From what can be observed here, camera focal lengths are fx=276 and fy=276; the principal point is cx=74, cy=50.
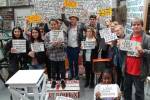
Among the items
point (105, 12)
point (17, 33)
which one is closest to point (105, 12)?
point (105, 12)

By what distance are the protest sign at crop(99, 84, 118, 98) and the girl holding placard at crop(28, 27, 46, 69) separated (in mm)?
1383

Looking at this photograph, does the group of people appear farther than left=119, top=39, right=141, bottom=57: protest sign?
Yes

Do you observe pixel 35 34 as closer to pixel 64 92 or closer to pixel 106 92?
pixel 64 92

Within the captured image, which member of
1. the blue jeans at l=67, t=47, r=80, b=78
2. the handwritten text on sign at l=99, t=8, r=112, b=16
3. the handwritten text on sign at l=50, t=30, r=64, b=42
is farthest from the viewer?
the handwritten text on sign at l=99, t=8, r=112, b=16

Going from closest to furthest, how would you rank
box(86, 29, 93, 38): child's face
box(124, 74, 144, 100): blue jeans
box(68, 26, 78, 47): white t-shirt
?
box(124, 74, 144, 100): blue jeans, box(86, 29, 93, 38): child's face, box(68, 26, 78, 47): white t-shirt

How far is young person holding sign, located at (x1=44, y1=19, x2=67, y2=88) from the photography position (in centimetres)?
431

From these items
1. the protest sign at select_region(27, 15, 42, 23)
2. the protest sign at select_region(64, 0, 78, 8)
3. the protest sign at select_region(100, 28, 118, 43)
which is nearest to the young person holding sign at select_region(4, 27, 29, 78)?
the protest sign at select_region(27, 15, 42, 23)

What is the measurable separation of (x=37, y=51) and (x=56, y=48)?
30 cm

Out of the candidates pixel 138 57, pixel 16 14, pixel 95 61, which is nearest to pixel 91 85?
pixel 95 61

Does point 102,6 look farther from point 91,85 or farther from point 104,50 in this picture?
point 91,85

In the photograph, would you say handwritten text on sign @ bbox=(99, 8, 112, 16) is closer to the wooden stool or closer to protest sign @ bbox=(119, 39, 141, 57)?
the wooden stool

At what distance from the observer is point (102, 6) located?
17.7 feet

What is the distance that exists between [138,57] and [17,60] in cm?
206

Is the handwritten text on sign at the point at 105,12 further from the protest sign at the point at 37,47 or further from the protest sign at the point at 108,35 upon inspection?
the protest sign at the point at 37,47
